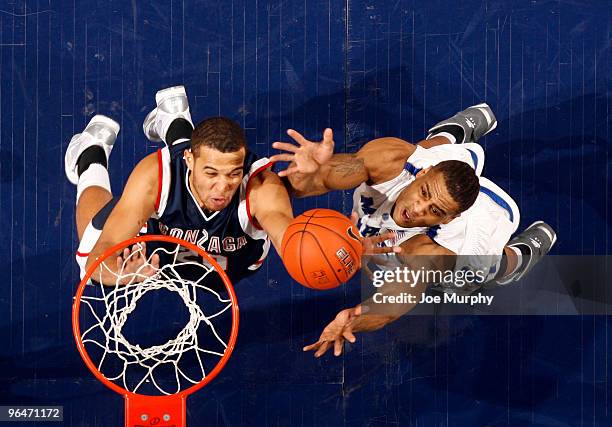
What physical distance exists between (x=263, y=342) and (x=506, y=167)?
6.05ft

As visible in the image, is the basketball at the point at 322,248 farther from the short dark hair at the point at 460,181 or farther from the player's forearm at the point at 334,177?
the short dark hair at the point at 460,181

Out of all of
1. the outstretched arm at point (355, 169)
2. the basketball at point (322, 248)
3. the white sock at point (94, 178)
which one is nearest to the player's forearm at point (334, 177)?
the outstretched arm at point (355, 169)

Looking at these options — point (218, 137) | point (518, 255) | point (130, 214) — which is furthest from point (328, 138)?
point (518, 255)

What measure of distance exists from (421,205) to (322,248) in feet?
2.78

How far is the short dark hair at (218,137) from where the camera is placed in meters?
3.93

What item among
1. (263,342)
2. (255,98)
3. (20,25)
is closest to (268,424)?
(263,342)

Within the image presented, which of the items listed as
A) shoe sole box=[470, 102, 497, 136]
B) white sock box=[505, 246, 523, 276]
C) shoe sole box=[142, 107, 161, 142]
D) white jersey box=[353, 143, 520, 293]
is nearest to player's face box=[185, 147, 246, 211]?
shoe sole box=[142, 107, 161, 142]

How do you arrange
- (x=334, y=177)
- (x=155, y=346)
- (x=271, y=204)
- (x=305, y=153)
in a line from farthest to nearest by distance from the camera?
(x=155, y=346) < (x=334, y=177) < (x=271, y=204) < (x=305, y=153)

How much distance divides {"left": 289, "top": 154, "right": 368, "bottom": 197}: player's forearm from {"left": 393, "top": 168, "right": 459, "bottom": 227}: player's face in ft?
0.92

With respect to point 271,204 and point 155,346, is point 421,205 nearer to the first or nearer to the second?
point 271,204

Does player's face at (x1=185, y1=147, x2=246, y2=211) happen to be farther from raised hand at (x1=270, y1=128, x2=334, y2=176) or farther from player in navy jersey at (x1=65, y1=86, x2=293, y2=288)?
raised hand at (x1=270, y1=128, x2=334, y2=176)

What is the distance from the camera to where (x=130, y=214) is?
405cm

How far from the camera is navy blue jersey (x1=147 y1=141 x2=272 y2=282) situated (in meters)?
4.22

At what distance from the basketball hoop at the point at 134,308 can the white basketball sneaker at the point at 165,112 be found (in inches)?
30.3
